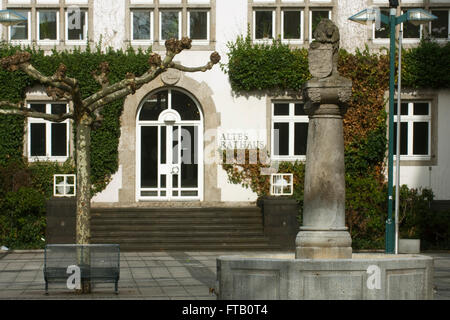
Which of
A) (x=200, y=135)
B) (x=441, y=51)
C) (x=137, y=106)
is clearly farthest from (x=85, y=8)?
(x=441, y=51)

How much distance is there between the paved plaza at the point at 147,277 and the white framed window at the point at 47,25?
741cm

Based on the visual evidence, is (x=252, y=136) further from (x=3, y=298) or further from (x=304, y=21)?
(x=3, y=298)

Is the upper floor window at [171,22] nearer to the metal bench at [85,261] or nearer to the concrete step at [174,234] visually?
the concrete step at [174,234]

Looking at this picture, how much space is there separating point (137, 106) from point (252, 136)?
381 cm

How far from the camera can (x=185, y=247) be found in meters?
27.2

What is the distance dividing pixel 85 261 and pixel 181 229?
35.4 feet

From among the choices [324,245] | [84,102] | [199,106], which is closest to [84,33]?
[199,106]

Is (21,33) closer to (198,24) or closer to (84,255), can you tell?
(198,24)

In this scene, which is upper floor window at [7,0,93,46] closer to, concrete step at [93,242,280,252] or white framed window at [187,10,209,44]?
white framed window at [187,10,209,44]

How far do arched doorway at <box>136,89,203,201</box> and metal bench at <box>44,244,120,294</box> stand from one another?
13.4 m

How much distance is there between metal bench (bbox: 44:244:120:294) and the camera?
17.3 meters

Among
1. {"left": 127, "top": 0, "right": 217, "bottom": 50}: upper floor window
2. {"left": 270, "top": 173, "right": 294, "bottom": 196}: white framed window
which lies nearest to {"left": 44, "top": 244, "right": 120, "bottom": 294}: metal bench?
→ {"left": 270, "top": 173, "right": 294, "bottom": 196}: white framed window

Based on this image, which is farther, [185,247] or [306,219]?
[185,247]

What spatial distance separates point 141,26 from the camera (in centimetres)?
3089
